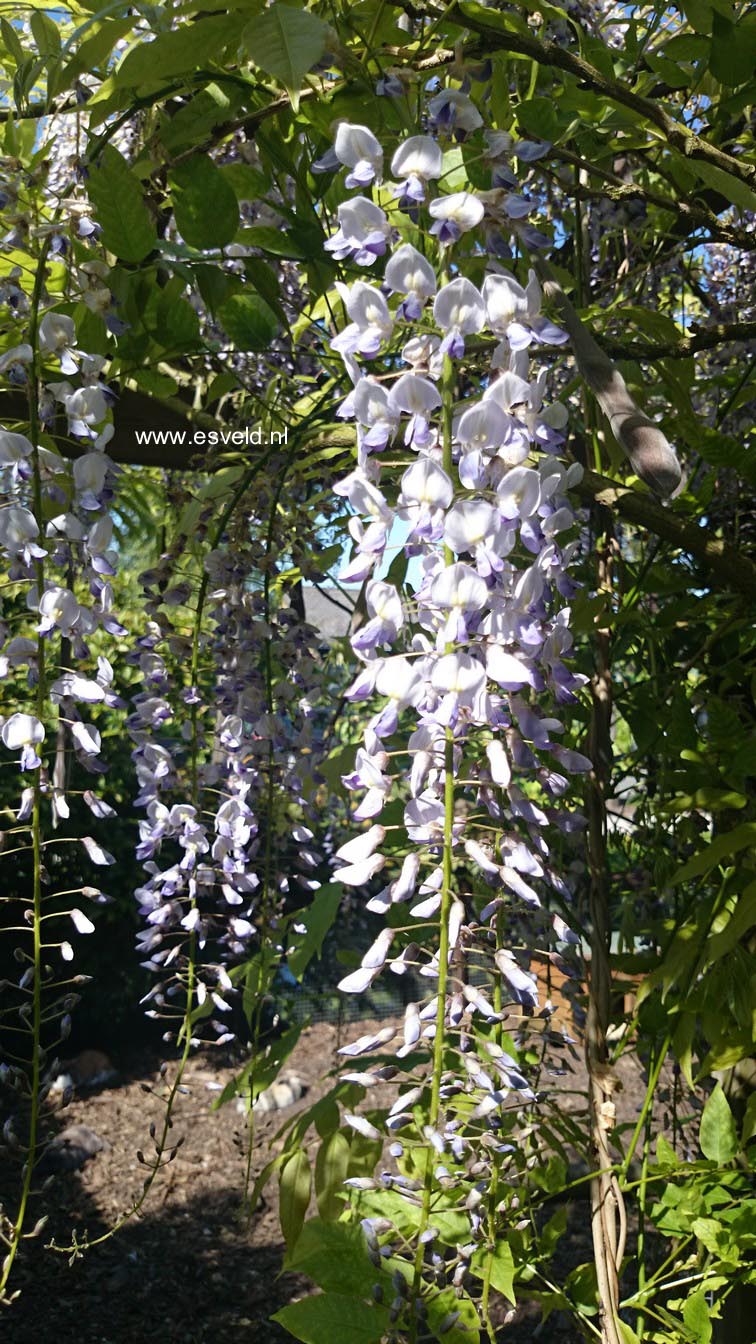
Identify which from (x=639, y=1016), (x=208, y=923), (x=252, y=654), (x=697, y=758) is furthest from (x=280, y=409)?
(x=639, y=1016)

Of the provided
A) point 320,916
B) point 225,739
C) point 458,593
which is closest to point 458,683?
point 458,593

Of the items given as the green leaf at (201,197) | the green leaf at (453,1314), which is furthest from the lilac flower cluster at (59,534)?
the green leaf at (453,1314)

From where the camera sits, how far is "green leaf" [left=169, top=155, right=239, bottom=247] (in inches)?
34.3

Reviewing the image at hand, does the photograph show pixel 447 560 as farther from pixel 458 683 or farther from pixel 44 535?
pixel 44 535

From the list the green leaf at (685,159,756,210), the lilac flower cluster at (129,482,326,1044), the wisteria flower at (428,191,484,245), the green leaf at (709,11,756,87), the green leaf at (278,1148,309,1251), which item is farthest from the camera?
Result: the lilac flower cluster at (129,482,326,1044)

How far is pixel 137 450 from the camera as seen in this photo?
5.17ft

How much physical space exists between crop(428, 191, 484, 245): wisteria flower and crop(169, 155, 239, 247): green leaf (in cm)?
30

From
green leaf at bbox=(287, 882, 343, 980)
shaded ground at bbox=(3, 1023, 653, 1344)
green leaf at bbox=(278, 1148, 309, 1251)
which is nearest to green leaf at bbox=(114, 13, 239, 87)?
green leaf at bbox=(287, 882, 343, 980)

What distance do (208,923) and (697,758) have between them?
68cm

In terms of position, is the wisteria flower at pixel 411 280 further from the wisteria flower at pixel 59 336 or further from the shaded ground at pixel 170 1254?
the shaded ground at pixel 170 1254

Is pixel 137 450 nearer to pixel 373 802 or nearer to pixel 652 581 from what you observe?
pixel 652 581

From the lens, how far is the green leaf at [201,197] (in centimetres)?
87

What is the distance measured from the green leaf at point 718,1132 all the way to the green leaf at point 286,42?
2.84 feet

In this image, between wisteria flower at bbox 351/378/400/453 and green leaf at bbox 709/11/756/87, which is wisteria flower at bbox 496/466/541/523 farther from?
green leaf at bbox 709/11/756/87
